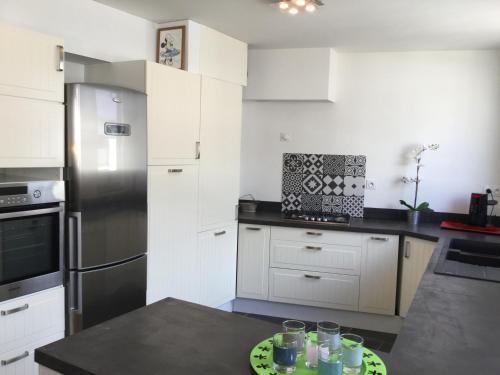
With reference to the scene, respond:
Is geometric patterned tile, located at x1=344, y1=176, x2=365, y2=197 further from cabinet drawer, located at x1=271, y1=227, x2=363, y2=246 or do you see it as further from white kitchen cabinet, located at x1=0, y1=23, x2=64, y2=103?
white kitchen cabinet, located at x1=0, y1=23, x2=64, y2=103

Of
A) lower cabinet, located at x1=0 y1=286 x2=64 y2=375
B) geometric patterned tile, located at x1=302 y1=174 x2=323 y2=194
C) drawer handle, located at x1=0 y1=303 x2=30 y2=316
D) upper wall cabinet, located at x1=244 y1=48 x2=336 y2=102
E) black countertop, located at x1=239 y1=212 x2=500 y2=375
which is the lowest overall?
lower cabinet, located at x1=0 y1=286 x2=64 y2=375

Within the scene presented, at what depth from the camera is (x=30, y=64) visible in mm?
2328

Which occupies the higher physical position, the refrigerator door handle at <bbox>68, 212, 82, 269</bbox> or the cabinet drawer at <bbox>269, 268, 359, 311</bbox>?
the refrigerator door handle at <bbox>68, 212, 82, 269</bbox>

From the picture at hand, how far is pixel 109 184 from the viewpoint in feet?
8.90

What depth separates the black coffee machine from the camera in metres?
3.79

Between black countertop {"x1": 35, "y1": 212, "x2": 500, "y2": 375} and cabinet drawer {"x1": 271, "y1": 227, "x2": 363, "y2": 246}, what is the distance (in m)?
1.86

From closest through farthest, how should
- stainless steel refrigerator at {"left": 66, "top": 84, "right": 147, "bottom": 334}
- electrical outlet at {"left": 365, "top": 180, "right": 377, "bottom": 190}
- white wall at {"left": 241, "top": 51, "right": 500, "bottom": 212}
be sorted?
stainless steel refrigerator at {"left": 66, "top": 84, "right": 147, "bottom": 334} → white wall at {"left": 241, "top": 51, "right": 500, "bottom": 212} → electrical outlet at {"left": 365, "top": 180, "right": 377, "bottom": 190}

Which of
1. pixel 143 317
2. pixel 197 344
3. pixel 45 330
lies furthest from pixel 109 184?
pixel 197 344

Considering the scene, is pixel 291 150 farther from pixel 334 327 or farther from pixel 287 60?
pixel 334 327

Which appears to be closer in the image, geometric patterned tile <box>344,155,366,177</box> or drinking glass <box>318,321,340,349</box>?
drinking glass <box>318,321,340,349</box>

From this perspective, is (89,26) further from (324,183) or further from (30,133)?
(324,183)

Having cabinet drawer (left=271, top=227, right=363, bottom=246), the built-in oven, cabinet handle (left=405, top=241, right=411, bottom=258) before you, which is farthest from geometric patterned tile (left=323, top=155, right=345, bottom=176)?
the built-in oven

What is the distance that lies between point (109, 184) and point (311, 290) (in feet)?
6.70

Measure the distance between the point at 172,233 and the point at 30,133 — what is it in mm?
1241
